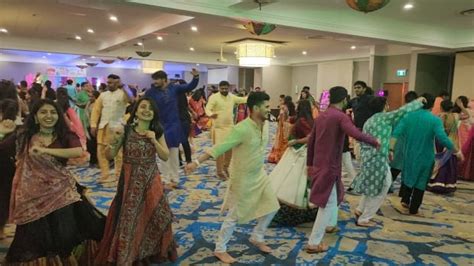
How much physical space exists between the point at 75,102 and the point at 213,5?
3.29m

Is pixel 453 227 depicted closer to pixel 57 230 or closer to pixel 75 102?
pixel 57 230

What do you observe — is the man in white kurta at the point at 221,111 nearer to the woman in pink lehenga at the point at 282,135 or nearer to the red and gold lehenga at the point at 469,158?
the woman in pink lehenga at the point at 282,135

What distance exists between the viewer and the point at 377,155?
12.7 ft

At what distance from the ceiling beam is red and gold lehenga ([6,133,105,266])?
19.3 ft

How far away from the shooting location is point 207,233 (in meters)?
3.61

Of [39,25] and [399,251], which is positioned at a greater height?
[39,25]

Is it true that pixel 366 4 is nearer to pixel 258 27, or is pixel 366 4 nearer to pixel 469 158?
pixel 258 27

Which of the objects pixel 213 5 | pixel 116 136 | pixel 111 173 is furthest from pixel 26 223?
pixel 213 5

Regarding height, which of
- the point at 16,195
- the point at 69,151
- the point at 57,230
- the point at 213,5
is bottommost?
the point at 57,230

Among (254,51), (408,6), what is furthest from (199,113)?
(408,6)

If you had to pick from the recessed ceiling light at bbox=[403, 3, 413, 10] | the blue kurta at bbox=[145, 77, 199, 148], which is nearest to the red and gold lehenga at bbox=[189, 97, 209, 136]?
the blue kurta at bbox=[145, 77, 199, 148]

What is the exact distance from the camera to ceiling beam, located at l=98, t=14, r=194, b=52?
8500mm

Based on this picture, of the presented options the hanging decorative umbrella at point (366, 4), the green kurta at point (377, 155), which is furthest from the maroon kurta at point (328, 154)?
the hanging decorative umbrella at point (366, 4)

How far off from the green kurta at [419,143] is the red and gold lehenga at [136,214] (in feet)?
9.56
